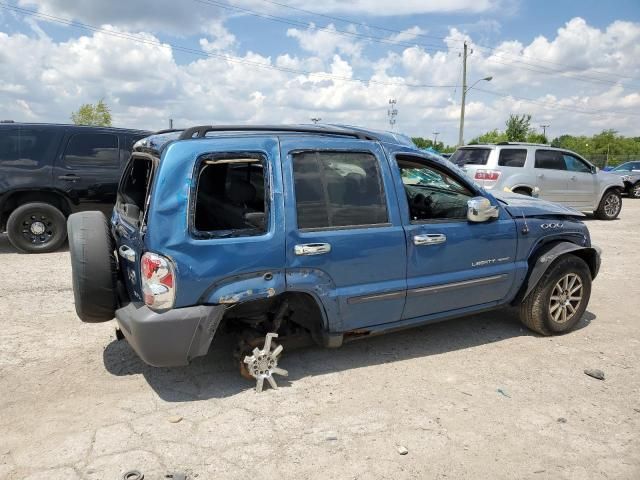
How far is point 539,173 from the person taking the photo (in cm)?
1152

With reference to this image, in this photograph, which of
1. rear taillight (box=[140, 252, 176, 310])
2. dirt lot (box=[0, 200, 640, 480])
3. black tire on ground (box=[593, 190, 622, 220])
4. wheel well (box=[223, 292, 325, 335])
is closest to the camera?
dirt lot (box=[0, 200, 640, 480])

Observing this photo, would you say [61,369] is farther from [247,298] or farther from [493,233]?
[493,233]

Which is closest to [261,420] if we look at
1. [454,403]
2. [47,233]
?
[454,403]

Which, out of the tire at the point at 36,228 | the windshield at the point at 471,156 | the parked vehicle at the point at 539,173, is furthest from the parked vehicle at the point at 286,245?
the windshield at the point at 471,156

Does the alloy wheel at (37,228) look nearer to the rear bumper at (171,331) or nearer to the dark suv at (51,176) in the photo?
the dark suv at (51,176)

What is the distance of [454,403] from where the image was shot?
346 cm

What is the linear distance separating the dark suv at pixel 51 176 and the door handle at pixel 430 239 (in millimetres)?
5709

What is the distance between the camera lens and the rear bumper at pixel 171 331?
3086 mm

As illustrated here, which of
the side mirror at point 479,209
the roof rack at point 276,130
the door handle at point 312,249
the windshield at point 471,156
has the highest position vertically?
the roof rack at point 276,130

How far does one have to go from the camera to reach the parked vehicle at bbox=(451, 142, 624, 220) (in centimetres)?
1123

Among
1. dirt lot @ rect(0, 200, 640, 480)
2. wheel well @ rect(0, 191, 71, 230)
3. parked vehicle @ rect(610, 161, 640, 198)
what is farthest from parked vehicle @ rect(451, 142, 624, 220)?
parked vehicle @ rect(610, 161, 640, 198)

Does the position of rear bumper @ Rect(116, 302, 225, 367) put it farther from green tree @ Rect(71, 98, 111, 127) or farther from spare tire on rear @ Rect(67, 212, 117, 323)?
green tree @ Rect(71, 98, 111, 127)

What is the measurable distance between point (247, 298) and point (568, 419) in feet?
7.29

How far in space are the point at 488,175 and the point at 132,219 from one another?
9245mm
